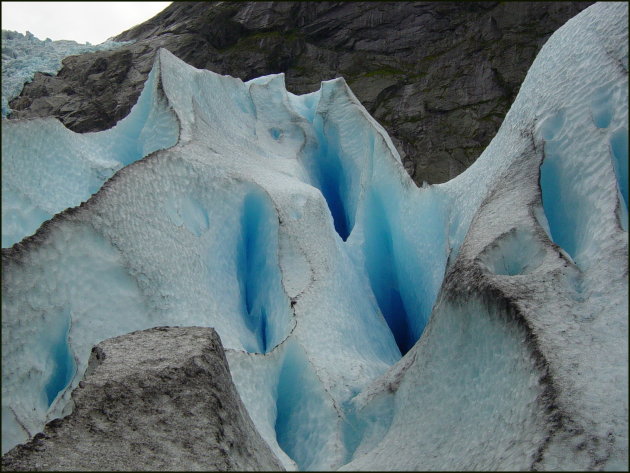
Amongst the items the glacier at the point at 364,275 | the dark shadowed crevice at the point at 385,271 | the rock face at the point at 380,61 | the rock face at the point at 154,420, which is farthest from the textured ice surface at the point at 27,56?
the rock face at the point at 154,420

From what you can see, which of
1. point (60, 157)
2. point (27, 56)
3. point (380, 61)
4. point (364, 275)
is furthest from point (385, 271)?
point (27, 56)

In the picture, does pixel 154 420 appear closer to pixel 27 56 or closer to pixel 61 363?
pixel 61 363

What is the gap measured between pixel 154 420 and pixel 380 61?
798 inches

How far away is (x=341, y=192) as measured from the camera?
8.07m

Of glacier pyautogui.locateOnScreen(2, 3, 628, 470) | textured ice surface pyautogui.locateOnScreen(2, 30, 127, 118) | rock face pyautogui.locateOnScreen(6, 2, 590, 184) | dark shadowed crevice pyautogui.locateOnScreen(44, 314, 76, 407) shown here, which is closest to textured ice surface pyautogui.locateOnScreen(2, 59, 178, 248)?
glacier pyautogui.locateOnScreen(2, 3, 628, 470)

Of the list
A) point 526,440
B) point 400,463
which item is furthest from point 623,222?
point 400,463

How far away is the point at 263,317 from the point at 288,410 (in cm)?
110

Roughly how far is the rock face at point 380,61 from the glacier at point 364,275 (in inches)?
501

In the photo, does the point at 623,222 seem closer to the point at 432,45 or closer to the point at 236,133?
the point at 236,133

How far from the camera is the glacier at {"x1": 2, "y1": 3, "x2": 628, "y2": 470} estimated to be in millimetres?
2857

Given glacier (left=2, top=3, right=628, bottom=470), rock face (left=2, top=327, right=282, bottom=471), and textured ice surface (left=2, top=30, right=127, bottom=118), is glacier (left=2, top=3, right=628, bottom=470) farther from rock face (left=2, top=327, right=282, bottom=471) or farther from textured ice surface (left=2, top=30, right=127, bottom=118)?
textured ice surface (left=2, top=30, right=127, bottom=118)

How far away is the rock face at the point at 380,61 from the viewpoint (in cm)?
1900

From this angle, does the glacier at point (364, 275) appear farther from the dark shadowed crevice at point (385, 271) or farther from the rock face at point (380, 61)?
the rock face at point (380, 61)

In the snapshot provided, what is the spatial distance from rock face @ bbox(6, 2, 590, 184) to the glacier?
12.7 metres
